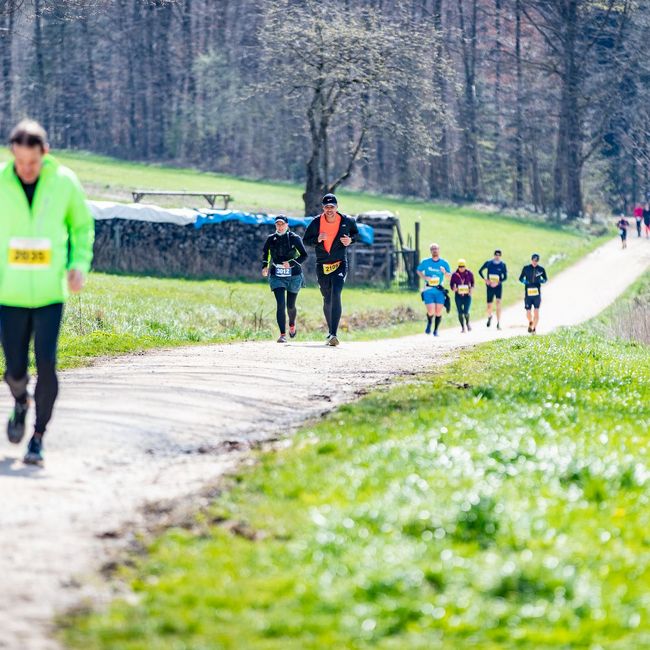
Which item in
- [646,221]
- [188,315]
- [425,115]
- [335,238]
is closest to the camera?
[335,238]

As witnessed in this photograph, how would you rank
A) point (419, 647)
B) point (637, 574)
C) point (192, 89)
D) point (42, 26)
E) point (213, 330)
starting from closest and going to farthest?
point (419, 647), point (637, 574), point (213, 330), point (42, 26), point (192, 89)

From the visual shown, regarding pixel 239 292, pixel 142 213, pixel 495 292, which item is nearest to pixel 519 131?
pixel 142 213

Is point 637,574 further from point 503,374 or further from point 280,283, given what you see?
point 280,283

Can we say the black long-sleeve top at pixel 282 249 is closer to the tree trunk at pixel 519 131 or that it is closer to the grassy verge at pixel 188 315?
the grassy verge at pixel 188 315

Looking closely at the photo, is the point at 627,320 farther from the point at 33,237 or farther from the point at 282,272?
the point at 33,237

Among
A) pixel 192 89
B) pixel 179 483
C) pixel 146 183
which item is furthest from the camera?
pixel 192 89

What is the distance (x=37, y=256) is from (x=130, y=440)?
5.21 feet

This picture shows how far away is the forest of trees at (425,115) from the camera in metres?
76.6

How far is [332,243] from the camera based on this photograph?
18594mm

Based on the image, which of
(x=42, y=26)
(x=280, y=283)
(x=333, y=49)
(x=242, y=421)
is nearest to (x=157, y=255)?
(x=333, y=49)

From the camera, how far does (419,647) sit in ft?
17.2

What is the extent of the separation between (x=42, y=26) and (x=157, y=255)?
50.1 meters

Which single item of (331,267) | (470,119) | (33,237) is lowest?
(331,267)

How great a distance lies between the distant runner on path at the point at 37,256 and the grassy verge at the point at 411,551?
4.70 feet
